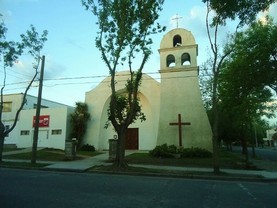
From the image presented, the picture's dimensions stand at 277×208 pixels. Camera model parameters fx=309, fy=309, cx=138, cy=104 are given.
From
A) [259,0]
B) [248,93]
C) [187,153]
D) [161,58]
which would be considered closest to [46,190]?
[259,0]

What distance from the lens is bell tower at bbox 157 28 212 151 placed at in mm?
29375

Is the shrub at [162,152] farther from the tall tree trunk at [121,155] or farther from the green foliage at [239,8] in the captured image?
the green foliage at [239,8]

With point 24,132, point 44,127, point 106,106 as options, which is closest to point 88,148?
point 106,106

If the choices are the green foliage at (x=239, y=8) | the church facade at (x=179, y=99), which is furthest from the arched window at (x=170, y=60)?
the green foliage at (x=239, y=8)

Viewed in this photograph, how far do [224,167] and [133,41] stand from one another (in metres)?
10.3

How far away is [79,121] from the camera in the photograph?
35156 mm

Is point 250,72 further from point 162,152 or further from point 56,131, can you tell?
point 56,131

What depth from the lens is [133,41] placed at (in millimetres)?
19062

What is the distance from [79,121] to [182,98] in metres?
12.3

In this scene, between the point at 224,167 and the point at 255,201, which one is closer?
the point at 255,201

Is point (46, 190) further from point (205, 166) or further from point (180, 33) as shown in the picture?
point (180, 33)

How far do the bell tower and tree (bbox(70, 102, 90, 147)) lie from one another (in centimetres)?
995

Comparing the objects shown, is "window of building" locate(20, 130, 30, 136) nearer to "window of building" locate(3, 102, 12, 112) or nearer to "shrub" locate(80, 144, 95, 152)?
"window of building" locate(3, 102, 12, 112)

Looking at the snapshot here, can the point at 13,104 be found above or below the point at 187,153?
above
